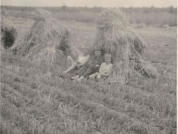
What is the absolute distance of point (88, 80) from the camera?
21.0 ft

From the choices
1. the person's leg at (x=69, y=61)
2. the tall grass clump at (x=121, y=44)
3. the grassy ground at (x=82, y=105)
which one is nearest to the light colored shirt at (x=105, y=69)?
the tall grass clump at (x=121, y=44)

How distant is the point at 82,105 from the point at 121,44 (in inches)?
99.9

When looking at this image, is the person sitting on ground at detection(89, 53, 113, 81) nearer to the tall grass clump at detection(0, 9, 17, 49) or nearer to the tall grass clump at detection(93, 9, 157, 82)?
the tall grass clump at detection(93, 9, 157, 82)

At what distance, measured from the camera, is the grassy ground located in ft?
13.7

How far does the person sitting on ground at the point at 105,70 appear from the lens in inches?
261

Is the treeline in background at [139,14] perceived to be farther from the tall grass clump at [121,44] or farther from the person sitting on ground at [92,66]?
the person sitting on ground at [92,66]

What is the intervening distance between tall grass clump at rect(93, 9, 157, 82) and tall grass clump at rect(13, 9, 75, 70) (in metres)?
1.45

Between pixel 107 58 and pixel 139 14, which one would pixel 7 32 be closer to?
pixel 107 58

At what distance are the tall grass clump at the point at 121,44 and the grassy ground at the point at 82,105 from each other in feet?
1.19

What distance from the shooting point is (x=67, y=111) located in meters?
4.63

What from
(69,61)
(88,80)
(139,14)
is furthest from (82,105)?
(139,14)

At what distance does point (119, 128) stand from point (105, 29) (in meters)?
3.51

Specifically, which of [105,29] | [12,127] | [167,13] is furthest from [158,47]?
[12,127]

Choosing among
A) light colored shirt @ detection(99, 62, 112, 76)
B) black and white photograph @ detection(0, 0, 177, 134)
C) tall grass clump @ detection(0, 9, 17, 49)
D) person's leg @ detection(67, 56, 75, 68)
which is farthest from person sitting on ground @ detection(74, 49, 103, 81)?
tall grass clump @ detection(0, 9, 17, 49)
